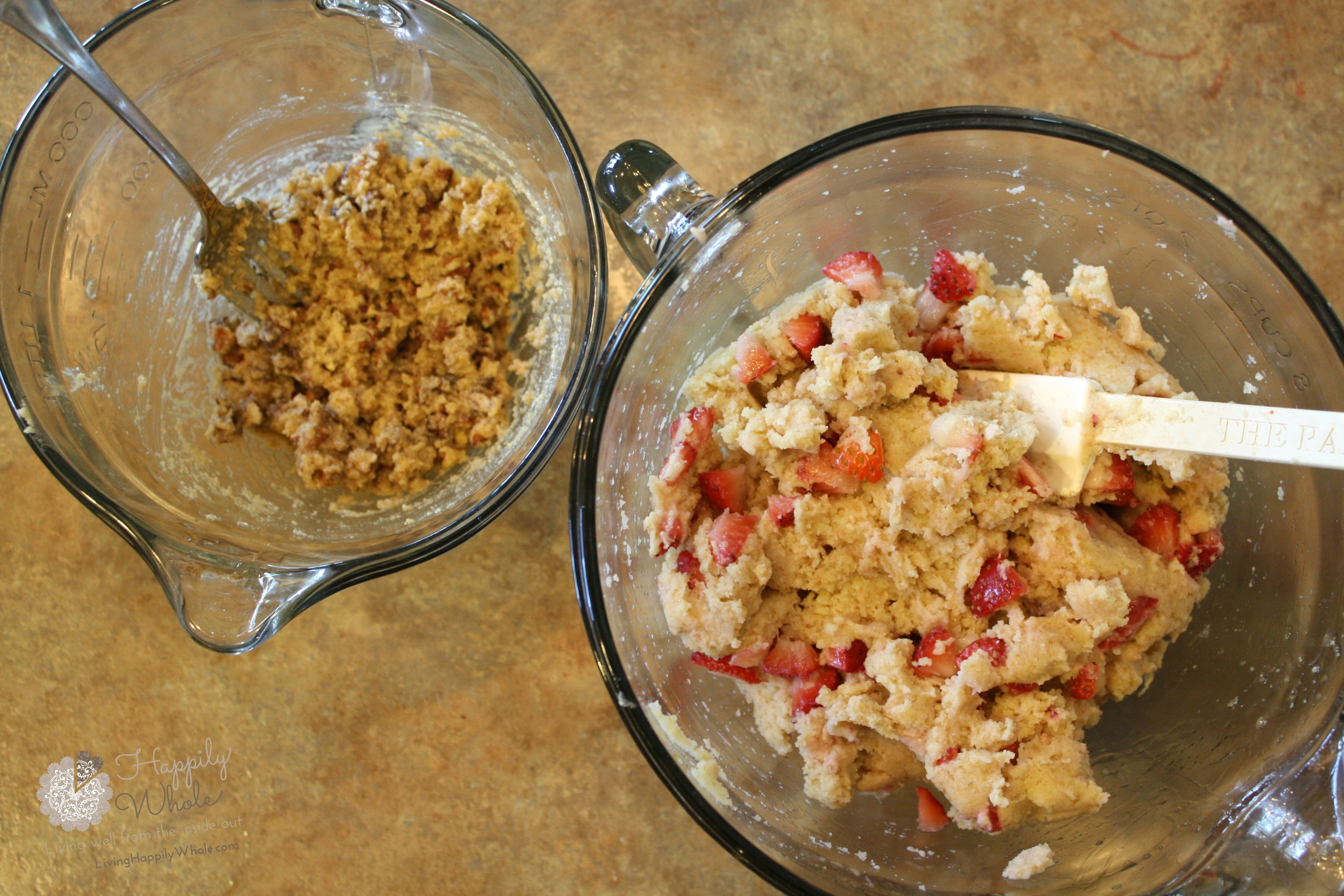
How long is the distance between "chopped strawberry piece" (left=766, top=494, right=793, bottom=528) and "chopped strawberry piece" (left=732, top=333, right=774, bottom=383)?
0.74ft

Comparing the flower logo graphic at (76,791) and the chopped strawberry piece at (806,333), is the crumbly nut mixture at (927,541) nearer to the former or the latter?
the chopped strawberry piece at (806,333)

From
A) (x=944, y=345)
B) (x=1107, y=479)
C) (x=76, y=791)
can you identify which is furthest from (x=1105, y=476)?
(x=76, y=791)

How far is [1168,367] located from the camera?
168 cm

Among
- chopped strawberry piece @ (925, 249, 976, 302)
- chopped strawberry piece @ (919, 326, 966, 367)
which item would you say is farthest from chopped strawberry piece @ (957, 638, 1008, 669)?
chopped strawberry piece @ (925, 249, 976, 302)

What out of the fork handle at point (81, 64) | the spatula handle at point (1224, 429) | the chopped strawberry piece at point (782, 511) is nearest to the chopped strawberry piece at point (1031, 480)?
the spatula handle at point (1224, 429)

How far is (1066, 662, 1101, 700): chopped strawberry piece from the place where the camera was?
4.62 feet

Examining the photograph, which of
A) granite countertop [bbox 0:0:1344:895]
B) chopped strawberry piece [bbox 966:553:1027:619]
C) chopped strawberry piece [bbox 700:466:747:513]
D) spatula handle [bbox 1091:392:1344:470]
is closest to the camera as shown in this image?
spatula handle [bbox 1091:392:1344:470]

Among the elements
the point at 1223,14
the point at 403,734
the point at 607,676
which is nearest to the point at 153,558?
the point at 403,734

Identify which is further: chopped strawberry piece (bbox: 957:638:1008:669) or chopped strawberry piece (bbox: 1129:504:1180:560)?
chopped strawberry piece (bbox: 1129:504:1180:560)

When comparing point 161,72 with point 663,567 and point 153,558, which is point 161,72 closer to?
point 153,558

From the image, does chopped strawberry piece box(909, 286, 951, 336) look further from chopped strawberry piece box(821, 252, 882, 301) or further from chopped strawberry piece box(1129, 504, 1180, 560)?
chopped strawberry piece box(1129, 504, 1180, 560)

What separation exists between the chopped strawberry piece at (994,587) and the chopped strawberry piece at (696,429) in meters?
0.52

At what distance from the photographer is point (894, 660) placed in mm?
1375

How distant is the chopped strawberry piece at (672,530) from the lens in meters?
1.46
